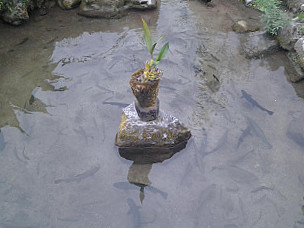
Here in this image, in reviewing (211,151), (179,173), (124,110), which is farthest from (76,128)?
(211,151)

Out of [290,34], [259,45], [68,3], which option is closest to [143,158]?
[259,45]

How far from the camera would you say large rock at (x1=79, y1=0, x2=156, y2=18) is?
8712 millimetres

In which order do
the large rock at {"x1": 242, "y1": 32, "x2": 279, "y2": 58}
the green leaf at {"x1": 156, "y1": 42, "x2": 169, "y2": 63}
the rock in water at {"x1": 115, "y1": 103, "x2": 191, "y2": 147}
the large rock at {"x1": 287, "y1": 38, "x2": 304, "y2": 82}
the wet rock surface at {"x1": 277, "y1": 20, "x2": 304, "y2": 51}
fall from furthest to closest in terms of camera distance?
the large rock at {"x1": 242, "y1": 32, "x2": 279, "y2": 58}, the wet rock surface at {"x1": 277, "y1": 20, "x2": 304, "y2": 51}, the large rock at {"x1": 287, "y1": 38, "x2": 304, "y2": 82}, the rock in water at {"x1": 115, "y1": 103, "x2": 191, "y2": 147}, the green leaf at {"x1": 156, "y1": 42, "x2": 169, "y2": 63}

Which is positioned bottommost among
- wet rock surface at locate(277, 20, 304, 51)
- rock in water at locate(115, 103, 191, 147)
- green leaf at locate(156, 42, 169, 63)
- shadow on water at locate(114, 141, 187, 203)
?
shadow on water at locate(114, 141, 187, 203)

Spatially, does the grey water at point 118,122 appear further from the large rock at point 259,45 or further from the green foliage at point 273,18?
the green foliage at point 273,18

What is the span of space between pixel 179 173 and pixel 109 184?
1.23 meters

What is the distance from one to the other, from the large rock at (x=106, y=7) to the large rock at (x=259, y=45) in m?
2.92

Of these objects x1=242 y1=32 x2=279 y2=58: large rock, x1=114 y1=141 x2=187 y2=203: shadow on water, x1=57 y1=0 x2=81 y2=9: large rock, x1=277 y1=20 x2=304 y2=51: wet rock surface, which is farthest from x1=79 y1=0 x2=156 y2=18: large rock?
x1=114 y1=141 x2=187 y2=203: shadow on water

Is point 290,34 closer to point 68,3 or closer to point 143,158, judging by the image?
point 143,158

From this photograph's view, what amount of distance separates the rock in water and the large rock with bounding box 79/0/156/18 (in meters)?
4.19

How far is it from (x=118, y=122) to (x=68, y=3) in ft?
14.7

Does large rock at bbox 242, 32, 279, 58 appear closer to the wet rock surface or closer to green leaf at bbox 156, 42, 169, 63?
the wet rock surface

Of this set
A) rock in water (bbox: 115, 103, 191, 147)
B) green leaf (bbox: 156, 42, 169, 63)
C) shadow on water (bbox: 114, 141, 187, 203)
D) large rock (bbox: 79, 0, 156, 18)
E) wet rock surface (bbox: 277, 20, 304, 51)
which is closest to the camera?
green leaf (bbox: 156, 42, 169, 63)

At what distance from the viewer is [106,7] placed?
8758mm
